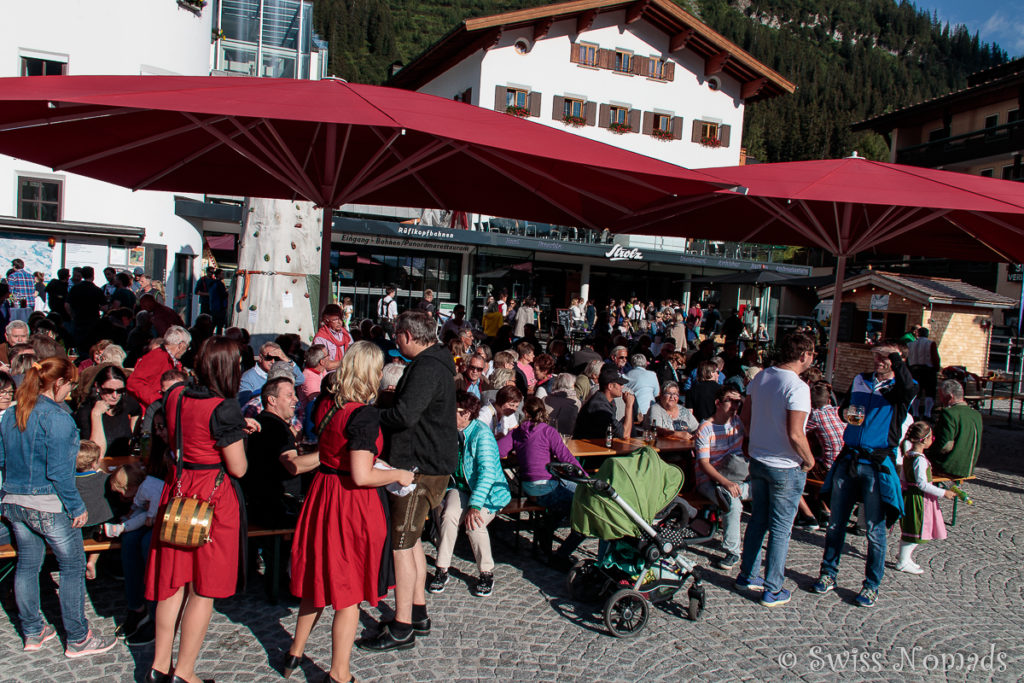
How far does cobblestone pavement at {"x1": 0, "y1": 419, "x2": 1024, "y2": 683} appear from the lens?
143 inches

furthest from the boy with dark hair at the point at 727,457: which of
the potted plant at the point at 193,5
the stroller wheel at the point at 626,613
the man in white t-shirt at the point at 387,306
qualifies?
the potted plant at the point at 193,5

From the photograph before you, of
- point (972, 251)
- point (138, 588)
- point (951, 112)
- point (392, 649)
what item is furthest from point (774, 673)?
point (951, 112)

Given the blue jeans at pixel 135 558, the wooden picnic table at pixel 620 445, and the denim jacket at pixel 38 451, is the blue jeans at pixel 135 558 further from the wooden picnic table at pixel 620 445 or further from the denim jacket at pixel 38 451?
the wooden picnic table at pixel 620 445

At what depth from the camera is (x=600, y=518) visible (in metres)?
4.32

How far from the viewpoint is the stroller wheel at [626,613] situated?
4.09 meters

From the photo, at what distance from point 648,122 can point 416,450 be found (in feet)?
101

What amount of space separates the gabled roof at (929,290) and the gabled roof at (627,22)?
17.7m

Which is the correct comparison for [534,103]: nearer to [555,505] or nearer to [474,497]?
[555,505]

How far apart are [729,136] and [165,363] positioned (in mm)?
32424

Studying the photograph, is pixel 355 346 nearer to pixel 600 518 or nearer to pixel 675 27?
pixel 600 518

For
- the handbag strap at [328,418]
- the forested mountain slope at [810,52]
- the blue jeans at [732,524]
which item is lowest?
the blue jeans at [732,524]

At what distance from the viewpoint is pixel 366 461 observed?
3.24 m

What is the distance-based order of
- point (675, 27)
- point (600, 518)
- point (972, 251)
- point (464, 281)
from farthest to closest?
point (675, 27) < point (464, 281) < point (972, 251) < point (600, 518)

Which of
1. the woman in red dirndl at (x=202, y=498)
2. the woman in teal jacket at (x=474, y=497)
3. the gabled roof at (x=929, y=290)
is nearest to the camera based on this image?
the woman in red dirndl at (x=202, y=498)
